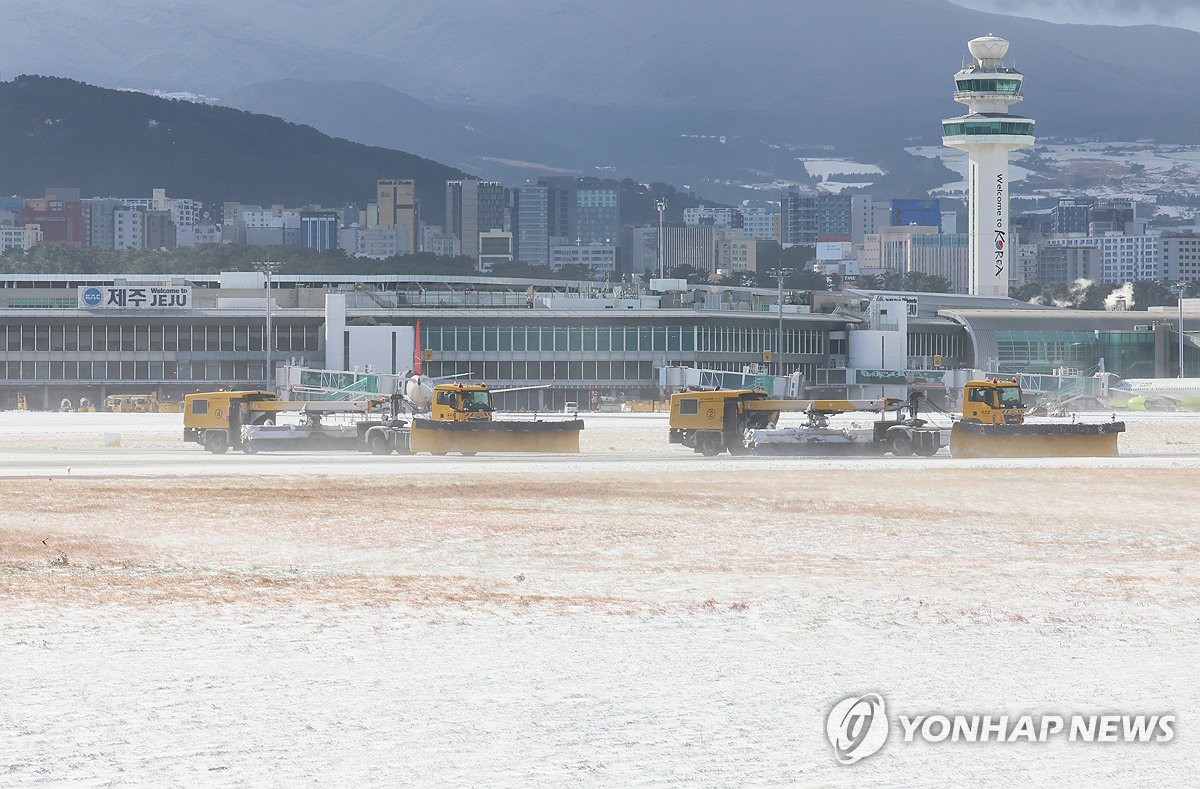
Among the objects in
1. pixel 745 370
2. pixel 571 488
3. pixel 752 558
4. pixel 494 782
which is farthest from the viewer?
pixel 745 370

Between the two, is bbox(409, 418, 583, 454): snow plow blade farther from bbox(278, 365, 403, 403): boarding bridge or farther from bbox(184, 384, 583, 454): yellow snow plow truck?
bbox(278, 365, 403, 403): boarding bridge

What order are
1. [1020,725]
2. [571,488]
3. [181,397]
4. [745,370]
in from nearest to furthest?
1. [1020,725]
2. [571,488]
3. [181,397]
4. [745,370]

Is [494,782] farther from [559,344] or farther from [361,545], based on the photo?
[559,344]

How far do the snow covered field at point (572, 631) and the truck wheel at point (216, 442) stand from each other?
26.9 m

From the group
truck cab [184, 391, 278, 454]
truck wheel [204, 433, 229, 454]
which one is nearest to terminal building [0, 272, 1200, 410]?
truck cab [184, 391, 278, 454]

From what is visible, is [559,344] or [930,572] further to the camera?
[559,344]

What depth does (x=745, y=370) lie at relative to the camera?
580 ft

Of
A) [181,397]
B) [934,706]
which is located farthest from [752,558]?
[181,397]

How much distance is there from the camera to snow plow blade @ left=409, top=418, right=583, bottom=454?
7481 cm

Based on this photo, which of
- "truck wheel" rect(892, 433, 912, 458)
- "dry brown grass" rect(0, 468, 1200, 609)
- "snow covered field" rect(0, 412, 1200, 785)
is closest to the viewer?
"snow covered field" rect(0, 412, 1200, 785)

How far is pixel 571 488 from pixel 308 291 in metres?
129

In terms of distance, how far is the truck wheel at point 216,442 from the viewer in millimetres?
80438

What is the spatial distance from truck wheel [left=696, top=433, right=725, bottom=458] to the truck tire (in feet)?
42.7

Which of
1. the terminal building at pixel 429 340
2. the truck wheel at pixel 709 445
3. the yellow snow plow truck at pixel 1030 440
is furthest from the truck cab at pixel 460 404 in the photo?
the terminal building at pixel 429 340
